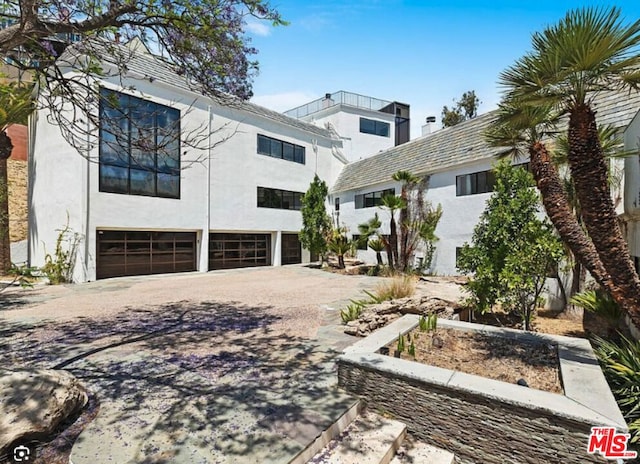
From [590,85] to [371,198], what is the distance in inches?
723

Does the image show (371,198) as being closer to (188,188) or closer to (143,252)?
(188,188)

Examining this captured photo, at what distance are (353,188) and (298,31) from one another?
56.2ft

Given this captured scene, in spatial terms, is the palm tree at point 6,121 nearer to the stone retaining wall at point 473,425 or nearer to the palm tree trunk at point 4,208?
the palm tree trunk at point 4,208

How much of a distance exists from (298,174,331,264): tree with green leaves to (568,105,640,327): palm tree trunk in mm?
17075

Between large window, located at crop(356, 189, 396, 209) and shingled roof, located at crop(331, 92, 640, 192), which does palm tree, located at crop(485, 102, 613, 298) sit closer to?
shingled roof, located at crop(331, 92, 640, 192)

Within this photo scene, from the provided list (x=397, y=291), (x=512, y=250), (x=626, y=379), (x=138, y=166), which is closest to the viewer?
(x=626, y=379)

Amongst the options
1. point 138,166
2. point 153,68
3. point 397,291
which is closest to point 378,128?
point 153,68

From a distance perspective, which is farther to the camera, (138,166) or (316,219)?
A: (316,219)

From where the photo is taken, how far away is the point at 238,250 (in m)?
21.9

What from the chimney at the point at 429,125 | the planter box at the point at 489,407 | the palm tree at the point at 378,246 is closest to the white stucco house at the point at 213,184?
the palm tree at the point at 378,246

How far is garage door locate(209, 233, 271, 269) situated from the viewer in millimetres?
20516

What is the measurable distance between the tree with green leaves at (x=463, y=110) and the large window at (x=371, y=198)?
16.0 meters

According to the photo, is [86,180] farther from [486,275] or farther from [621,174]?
[621,174]

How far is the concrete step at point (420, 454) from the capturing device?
3.52 metres
